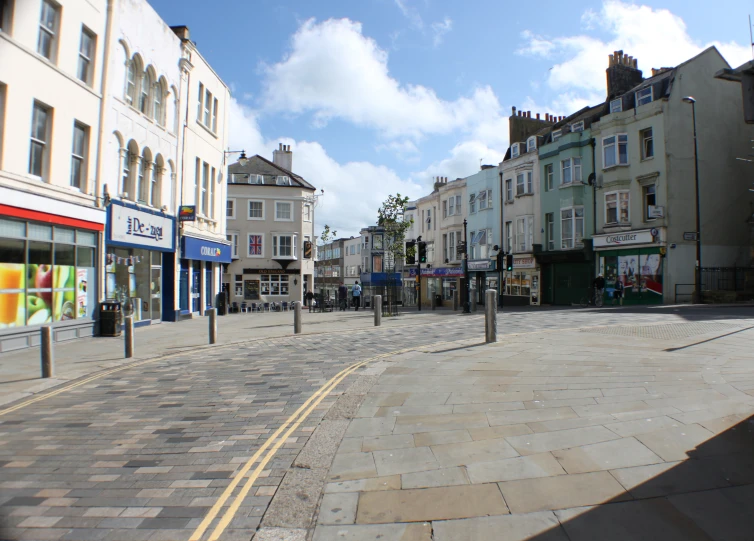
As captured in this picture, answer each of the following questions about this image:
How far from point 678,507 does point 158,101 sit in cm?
2115

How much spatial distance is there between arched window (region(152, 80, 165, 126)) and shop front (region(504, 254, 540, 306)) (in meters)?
23.2

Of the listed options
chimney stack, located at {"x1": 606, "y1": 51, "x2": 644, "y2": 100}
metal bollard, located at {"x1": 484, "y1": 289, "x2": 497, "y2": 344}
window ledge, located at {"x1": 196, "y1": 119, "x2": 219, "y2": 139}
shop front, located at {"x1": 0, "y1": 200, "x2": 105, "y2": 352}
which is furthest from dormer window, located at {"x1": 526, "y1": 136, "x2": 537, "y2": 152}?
shop front, located at {"x1": 0, "y1": 200, "x2": 105, "y2": 352}

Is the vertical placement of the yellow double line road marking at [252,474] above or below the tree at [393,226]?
below

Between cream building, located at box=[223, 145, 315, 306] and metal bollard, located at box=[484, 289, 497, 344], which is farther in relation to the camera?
cream building, located at box=[223, 145, 315, 306]

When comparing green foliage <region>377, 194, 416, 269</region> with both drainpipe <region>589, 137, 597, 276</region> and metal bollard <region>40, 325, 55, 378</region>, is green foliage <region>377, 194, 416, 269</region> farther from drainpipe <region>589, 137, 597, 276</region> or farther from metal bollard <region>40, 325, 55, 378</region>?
metal bollard <region>40, 325, 55, 378</region>

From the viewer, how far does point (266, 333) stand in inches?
624

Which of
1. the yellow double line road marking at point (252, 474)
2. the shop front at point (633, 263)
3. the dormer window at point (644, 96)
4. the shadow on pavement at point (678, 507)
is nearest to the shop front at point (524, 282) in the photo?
the shop front at point (633, 263)

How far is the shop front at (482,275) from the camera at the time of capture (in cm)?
3978

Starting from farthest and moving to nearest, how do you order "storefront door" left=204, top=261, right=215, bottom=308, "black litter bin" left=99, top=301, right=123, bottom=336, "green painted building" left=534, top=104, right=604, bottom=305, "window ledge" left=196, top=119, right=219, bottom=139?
"green painted building" left=534, top=104, right=604, bottom=305, "storefront door" left=204, top=261, right=215, bottom=308, "window ledge" left=196, top=119, right=219, bottom=139, "black litter bin" left=99, top=301, right=123, bottom=336

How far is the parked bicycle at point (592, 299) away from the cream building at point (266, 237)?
74.5 ft

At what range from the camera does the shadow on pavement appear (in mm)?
3064

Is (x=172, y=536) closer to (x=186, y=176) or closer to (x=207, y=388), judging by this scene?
(x=207, y=388)

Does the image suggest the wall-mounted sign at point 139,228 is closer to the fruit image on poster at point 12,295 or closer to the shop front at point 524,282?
the fruit image on poster at point 12,295

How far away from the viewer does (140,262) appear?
1858cm
